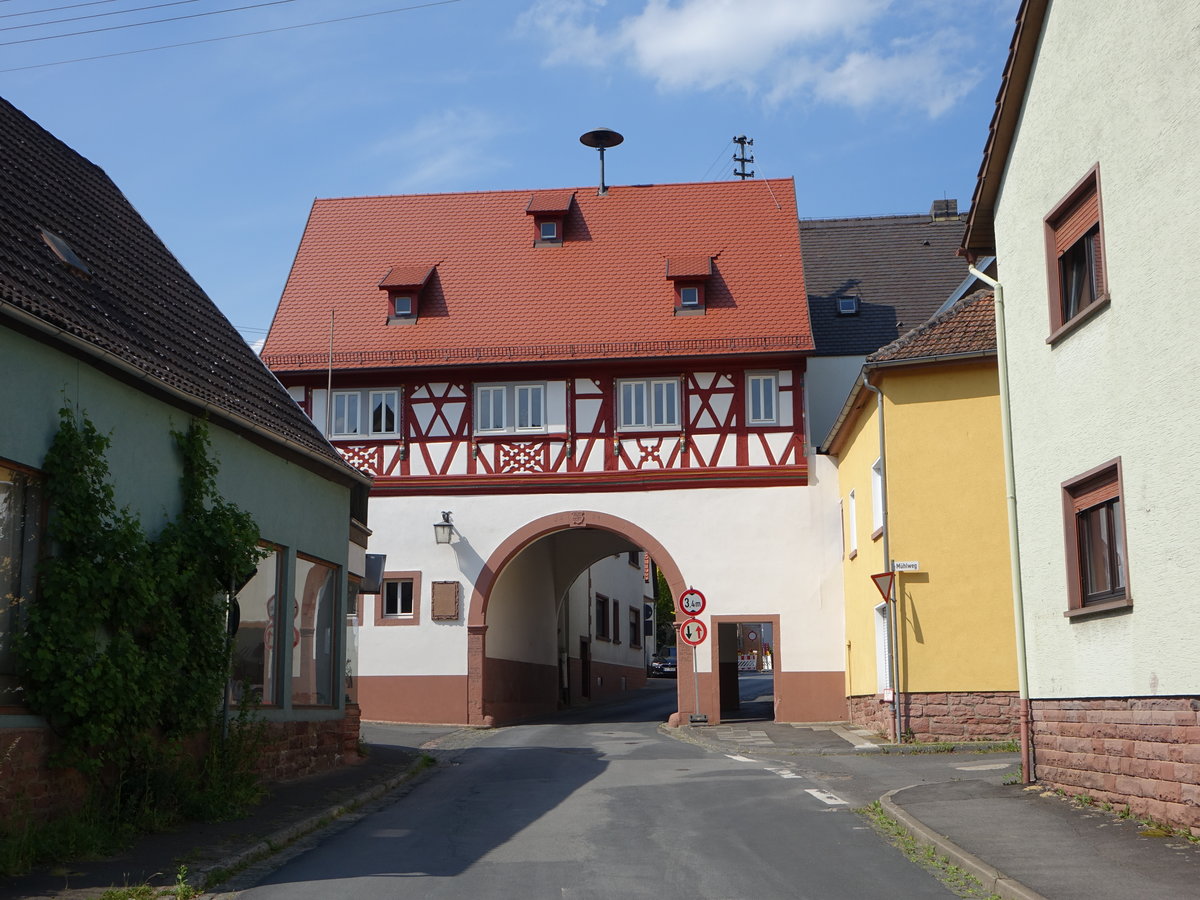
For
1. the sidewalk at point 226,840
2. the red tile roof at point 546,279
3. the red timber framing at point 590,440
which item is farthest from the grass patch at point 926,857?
the red tile roof at point 546,279

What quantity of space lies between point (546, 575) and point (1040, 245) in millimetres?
23675

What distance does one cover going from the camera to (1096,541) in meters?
12.3

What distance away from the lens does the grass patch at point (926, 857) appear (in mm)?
8547

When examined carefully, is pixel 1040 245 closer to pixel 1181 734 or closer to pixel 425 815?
pixel 1181 734

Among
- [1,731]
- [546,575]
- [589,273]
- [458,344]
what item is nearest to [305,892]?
[1,731]

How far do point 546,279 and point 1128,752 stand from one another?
72.2ft

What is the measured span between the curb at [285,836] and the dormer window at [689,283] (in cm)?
1621

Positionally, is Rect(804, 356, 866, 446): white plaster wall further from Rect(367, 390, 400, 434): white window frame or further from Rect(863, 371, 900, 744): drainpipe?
Rect(863, 371, 900, 744): drainpipe

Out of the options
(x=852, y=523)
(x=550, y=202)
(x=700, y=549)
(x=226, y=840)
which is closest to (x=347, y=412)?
(x=550, y=202)

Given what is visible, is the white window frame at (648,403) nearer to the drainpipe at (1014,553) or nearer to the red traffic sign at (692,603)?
the red traffic sign at (692,603)

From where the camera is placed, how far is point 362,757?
18.3 metres

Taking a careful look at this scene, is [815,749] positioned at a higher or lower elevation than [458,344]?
lower

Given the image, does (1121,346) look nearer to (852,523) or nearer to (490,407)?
(852,523)

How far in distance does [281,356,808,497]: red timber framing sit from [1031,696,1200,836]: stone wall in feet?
50.2
